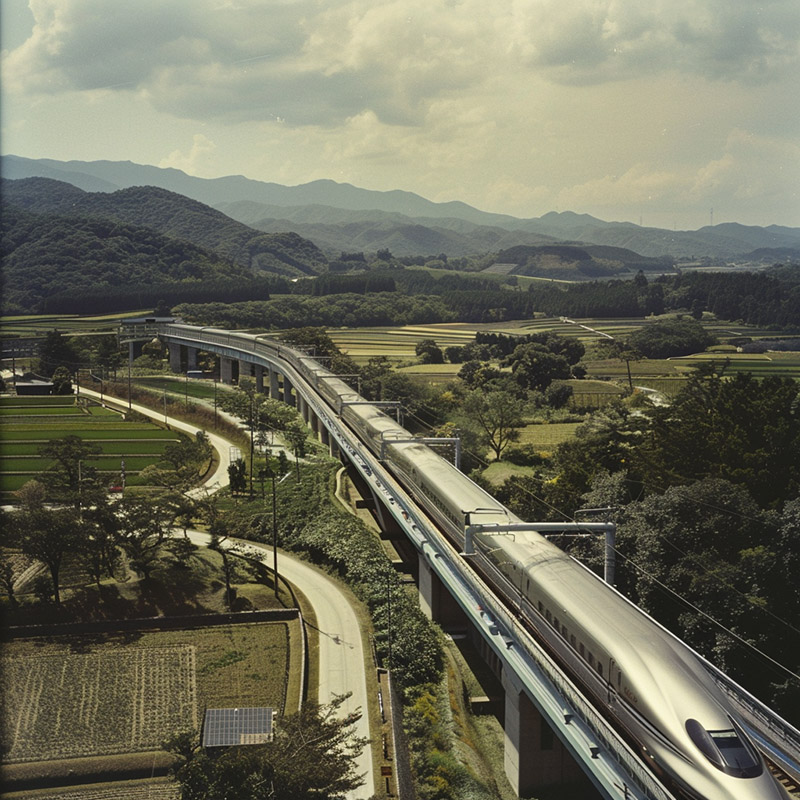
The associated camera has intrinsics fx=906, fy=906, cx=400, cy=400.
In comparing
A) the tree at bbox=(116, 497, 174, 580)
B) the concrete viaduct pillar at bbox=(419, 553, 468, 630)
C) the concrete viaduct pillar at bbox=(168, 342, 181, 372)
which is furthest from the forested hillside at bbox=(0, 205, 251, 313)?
the concrete viaduct pillar at bbox=(419, 553, 468, 630)

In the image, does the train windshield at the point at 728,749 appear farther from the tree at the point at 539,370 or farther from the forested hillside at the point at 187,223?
the forested hillside at the point at 187,223

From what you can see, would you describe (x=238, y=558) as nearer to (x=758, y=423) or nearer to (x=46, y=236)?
(x=758, y=423)

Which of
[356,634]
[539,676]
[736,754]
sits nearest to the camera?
[736,754]

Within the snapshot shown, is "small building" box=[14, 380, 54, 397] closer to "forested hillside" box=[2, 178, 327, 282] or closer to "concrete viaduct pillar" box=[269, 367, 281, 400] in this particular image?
"concrete viaduct pillar" box=[269, 367, 281, 400]

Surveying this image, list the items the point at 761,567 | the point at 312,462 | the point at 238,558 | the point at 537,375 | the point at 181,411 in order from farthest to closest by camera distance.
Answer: the point at 537,375 < the point at 181,411 < the point at 312,462 < the point at 238,558 < the point at 761,567

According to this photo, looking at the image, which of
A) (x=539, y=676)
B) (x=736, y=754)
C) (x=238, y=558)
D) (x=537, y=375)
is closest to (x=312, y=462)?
(x=238, y=558)

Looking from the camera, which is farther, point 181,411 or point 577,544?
point 181,411

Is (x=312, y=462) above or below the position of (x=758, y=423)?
below
